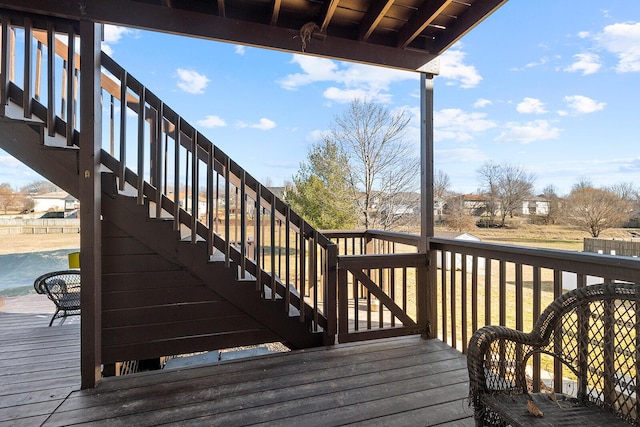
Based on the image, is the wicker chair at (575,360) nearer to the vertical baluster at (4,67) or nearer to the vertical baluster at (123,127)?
the vertical baluster at (123,127)

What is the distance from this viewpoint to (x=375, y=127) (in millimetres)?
10305

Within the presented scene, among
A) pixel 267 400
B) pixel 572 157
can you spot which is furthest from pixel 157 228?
pixel 572 157

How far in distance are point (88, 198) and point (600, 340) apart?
2905mm

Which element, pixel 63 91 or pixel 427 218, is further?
pixel 427 218

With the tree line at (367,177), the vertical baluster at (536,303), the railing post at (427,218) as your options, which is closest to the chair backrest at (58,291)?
the railing post at (427,218)

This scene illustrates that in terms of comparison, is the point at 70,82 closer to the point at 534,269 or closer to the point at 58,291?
the point at 58,291

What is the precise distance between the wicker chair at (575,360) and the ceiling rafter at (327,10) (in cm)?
223

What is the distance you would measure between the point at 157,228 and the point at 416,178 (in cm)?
911

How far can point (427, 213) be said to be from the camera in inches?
109

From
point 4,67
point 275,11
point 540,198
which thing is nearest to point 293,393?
point 275,11

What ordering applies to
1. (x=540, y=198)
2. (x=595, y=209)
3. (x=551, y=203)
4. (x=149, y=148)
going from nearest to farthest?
(x=149, y=148)
(x=595, y=209)
(x=551, y=203)
(x=540, y=198)

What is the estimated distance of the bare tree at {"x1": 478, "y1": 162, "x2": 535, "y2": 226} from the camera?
6.12 meters

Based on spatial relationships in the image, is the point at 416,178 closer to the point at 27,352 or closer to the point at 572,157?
the point at 572,157

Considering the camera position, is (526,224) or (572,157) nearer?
(526,224)
